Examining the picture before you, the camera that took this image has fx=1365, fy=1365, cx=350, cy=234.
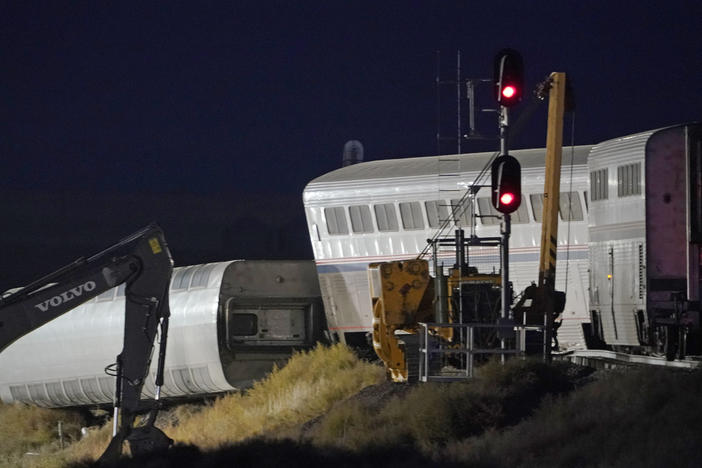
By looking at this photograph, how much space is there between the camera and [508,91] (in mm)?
18641

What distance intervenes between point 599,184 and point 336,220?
10.7m

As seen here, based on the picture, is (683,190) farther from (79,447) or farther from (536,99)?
(79,447)

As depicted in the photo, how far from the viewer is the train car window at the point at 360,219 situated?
3353 cm

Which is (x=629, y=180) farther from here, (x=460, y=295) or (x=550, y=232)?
(x=460, y=295)

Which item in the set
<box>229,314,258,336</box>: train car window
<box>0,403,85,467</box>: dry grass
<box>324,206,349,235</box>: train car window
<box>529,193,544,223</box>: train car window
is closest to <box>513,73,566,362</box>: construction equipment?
<box>529,193,544,223</box>: train car window

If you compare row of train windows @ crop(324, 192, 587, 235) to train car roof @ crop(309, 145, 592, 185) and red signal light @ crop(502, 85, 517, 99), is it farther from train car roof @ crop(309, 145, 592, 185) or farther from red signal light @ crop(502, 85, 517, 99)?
red signal light @ crop(502, 85, 517, 99)

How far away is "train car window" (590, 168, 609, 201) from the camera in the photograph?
24.4m

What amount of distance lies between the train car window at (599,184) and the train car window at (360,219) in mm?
9215

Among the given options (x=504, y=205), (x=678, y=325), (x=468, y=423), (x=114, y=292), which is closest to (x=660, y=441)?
(x=468, y=423)

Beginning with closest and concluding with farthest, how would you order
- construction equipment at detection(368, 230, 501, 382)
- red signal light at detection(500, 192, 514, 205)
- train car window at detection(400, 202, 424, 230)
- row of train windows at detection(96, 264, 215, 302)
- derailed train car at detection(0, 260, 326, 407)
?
red signal light at detection(500, 192, 514, 205) → construction equipment at detection(368, 230, 501, 382) → derailed train car at detection(0, 260, 326, 407) → row of train windows at detection(96, 264, 215, 302) → train car window at detection(400, 202, 424, 230)

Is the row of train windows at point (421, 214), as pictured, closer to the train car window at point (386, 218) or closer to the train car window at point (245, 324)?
the train car window at point (386, 218)

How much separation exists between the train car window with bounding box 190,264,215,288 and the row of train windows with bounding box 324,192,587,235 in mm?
4117

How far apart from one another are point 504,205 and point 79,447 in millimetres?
14702

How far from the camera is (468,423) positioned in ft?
54.6
